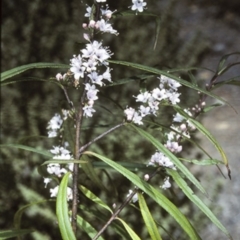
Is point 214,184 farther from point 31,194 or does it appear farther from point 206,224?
point 31,194

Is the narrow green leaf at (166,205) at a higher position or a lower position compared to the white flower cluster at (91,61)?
lower

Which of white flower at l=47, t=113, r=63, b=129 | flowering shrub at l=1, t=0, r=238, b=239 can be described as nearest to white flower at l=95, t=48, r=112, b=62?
flowering shrub at l=1, t=0, r=238, b=239

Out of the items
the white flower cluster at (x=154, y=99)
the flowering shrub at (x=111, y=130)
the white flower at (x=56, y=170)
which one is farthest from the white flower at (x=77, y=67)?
the white flower at (x=56, y=170)

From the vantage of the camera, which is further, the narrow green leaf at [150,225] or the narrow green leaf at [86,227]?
the narrow green leaf at [86,227]

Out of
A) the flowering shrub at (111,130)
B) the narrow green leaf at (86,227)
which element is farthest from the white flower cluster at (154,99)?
the narrow green leaf at (86,227)

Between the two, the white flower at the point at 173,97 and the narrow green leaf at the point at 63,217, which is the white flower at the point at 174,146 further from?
the narrow green leaf at the point at 63,217

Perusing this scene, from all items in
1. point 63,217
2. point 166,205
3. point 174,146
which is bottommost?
point 63,217

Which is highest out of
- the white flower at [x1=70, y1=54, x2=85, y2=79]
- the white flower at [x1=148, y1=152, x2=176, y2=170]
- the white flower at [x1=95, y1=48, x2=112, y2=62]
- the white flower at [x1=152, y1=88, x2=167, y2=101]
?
the white flower at [x1=152, y1=88, x2=167, y2=101]

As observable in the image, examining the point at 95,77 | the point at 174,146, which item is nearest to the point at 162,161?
the point at 174,146

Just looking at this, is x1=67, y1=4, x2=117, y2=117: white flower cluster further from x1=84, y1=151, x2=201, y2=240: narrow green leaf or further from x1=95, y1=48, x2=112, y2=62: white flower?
x1=84, y1=151, x2=201, y2=240: narrow green leaf

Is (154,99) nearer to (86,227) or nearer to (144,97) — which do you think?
(144,97)

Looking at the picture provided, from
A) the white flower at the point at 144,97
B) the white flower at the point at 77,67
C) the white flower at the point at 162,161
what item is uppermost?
the white flower at the point at 144,97

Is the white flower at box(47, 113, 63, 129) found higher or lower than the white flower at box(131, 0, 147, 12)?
lower

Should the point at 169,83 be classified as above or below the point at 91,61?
above
